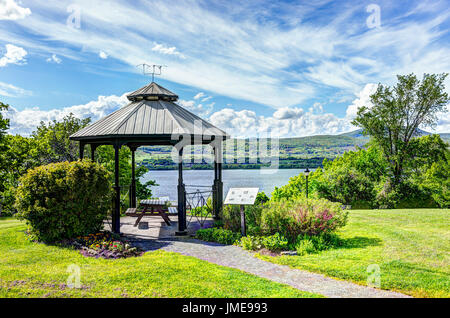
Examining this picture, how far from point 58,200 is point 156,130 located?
3.14 m

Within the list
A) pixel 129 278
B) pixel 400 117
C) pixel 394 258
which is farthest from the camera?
pixel 400 117

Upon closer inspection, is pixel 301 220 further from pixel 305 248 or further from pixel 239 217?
pixel 239 217

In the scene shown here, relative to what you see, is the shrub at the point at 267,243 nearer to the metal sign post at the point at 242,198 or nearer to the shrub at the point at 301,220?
the shrub at the point at 301,220

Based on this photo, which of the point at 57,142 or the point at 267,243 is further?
the point at 57,142

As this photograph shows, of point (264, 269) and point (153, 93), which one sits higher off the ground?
point (153, 93)

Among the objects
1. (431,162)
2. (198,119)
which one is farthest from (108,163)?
(431,162)

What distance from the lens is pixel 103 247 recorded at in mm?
7797

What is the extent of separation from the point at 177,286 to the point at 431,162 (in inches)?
1173

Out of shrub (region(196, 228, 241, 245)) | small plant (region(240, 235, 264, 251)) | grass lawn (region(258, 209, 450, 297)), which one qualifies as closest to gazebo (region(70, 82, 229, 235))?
shrub (region(196, 228, 241, 245))

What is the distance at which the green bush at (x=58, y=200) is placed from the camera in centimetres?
836

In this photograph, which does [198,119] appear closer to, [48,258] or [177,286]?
[48,258]

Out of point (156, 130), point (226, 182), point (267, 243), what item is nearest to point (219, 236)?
point (267, 243)

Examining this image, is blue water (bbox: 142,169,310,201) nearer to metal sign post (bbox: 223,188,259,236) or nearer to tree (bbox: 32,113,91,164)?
tree (bbox: 32,113,91,164)

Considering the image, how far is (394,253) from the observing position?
294 inches
